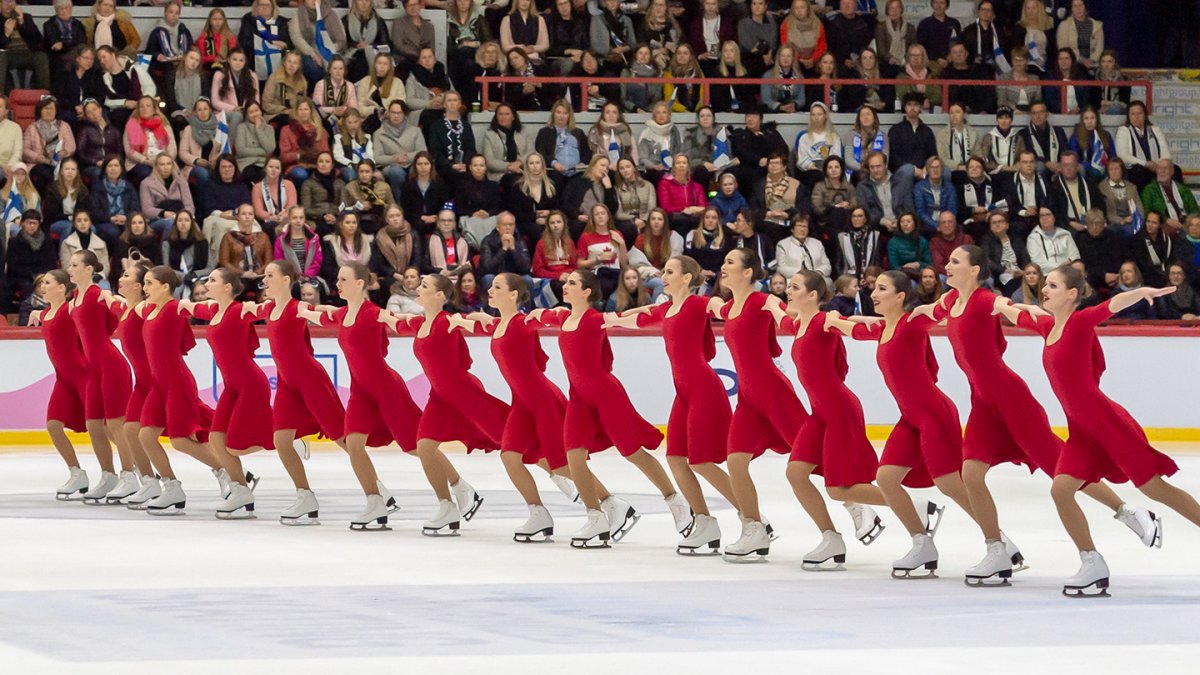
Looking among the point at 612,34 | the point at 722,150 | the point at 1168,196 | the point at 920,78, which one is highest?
the point at 612,34

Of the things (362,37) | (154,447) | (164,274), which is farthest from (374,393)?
(362,37)

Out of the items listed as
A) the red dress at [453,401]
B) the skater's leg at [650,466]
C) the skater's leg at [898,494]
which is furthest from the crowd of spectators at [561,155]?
the skater's leg at [898,494]

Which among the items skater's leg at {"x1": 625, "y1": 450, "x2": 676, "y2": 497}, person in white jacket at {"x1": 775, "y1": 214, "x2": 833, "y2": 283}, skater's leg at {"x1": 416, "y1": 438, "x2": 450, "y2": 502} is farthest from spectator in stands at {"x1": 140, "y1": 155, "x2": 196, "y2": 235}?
skater's leg at {"x1": 625, "y1": 450, "x2": 676, "y2": 497}

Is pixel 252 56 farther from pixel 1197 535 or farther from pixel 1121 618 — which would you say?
pixel 1121 618

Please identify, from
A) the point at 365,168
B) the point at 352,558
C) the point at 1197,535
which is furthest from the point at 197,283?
the point at 1197,535

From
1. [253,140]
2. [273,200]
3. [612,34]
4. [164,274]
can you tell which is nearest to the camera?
[164,274]

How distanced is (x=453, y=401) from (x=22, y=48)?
9.12 meters

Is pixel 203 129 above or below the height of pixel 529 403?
above

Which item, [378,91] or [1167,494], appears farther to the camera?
[378,91]

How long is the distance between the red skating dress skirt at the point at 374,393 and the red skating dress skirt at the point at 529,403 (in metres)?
0.77

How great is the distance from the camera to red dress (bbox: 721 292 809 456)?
27.2ft

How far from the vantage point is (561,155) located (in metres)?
17.0

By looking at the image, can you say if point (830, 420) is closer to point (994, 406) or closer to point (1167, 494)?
point (994, 406)

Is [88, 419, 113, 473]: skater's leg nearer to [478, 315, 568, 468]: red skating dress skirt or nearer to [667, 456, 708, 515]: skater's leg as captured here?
[478, 315, 568, 468]: red skating dress skirt
